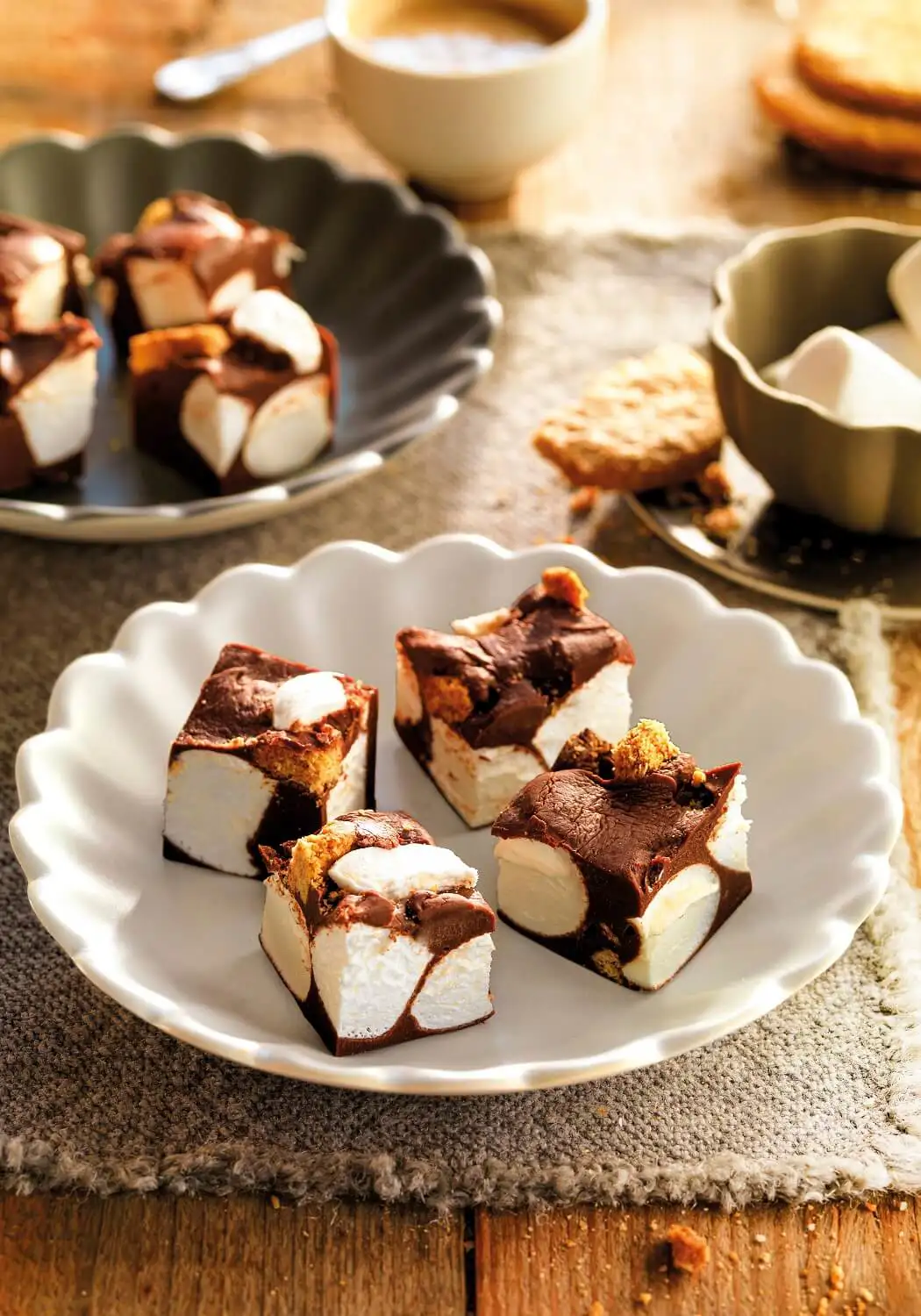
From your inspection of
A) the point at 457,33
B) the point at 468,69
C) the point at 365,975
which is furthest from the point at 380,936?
the point at 457,33

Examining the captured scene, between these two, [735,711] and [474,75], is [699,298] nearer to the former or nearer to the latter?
[474,75]

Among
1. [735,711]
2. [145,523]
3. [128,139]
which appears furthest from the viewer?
[128,139]

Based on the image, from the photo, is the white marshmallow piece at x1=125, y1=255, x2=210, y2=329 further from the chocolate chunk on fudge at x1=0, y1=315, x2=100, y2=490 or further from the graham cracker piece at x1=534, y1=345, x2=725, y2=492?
the graham cracker piece at x1=534, y1=345, x2=725, y2=492

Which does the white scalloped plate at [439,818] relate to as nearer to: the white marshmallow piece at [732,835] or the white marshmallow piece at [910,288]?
the white marshmallow piece at [732,835]

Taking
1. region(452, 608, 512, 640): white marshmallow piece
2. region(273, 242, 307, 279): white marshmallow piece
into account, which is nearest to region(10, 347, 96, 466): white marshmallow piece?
region(273, 242, 307, 279): white marshmallow piece

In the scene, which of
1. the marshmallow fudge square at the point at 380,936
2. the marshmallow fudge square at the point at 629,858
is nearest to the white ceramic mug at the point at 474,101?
the marshmallow fudge square at the point at 629,858

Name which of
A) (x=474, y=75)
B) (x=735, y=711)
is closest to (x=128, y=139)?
(x=474, y=75)

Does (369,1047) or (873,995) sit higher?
(369,1047)

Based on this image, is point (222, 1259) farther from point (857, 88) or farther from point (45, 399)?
point (857, 88)
